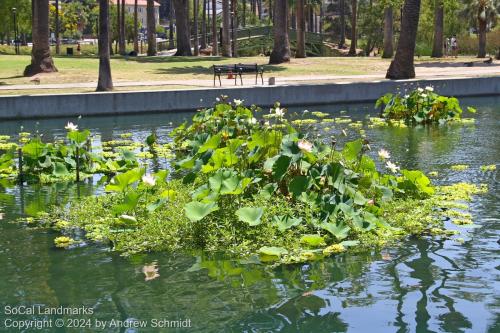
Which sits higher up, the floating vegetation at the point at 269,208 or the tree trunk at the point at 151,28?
the tree trunk at the point at 151,28

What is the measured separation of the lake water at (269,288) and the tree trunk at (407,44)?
72.6ft

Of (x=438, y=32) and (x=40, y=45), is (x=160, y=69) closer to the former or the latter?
(x=40, y=45)

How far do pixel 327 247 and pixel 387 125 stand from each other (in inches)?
538

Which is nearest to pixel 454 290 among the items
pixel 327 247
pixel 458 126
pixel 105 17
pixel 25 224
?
pixel 327 247

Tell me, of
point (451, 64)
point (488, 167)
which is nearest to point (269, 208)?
point (488, 167)

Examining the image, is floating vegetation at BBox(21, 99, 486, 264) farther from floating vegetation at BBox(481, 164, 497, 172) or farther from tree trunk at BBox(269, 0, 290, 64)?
tree trunk at BBox(269, 0, 290, 64)

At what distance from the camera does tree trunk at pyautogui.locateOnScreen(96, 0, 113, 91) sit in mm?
27672

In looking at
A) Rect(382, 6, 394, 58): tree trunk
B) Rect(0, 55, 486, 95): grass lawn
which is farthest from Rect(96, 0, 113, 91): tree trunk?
Rect(382, 6, 394, 58): tree trunk

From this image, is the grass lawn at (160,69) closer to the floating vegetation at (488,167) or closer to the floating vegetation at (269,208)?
the floating vegetation at (488,167)

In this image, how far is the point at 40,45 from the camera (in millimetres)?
34406

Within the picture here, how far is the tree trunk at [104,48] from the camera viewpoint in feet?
90.8

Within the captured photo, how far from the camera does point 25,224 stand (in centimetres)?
1232

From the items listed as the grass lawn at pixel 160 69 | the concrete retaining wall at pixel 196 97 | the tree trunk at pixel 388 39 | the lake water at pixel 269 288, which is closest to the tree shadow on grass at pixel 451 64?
the grass lawn at pixel 160 69

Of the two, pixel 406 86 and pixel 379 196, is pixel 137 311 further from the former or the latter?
pixel 406 86
